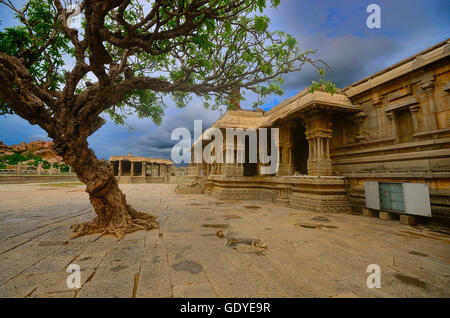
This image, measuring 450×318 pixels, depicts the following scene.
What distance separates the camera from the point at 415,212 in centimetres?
515

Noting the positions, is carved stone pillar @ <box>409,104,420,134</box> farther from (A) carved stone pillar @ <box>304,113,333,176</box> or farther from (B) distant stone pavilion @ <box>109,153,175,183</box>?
(B) distant stone pavilion @ <box>109,153,175,183</box>

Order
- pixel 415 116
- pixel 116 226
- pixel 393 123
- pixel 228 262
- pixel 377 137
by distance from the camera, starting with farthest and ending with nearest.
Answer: pixel 377 137
pixel 393 123
pixel 415 116
pixel 116 226
pixel 228 262

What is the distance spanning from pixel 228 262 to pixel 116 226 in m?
3.01

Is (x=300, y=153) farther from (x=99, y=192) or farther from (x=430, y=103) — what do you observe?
(x=99, y=192)

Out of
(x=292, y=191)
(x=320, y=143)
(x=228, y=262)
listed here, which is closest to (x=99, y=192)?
(x=228, y=262)

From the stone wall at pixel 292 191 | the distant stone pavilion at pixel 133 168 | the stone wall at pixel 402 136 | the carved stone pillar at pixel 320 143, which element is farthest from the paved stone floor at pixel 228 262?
the distant stone pavilion at pixel 133 168

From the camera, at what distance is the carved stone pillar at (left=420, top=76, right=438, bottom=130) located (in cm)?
529

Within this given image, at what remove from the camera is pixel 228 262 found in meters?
2.65

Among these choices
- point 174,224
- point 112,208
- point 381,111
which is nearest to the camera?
point 112,208

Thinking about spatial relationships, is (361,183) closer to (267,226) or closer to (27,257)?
(267,226)

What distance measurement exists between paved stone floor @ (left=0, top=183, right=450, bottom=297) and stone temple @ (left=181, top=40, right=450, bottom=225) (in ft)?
6.65

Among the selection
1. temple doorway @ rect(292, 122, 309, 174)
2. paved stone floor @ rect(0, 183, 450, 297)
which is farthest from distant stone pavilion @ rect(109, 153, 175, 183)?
paved stone floor @ rect(0, 183, 450, 297)
